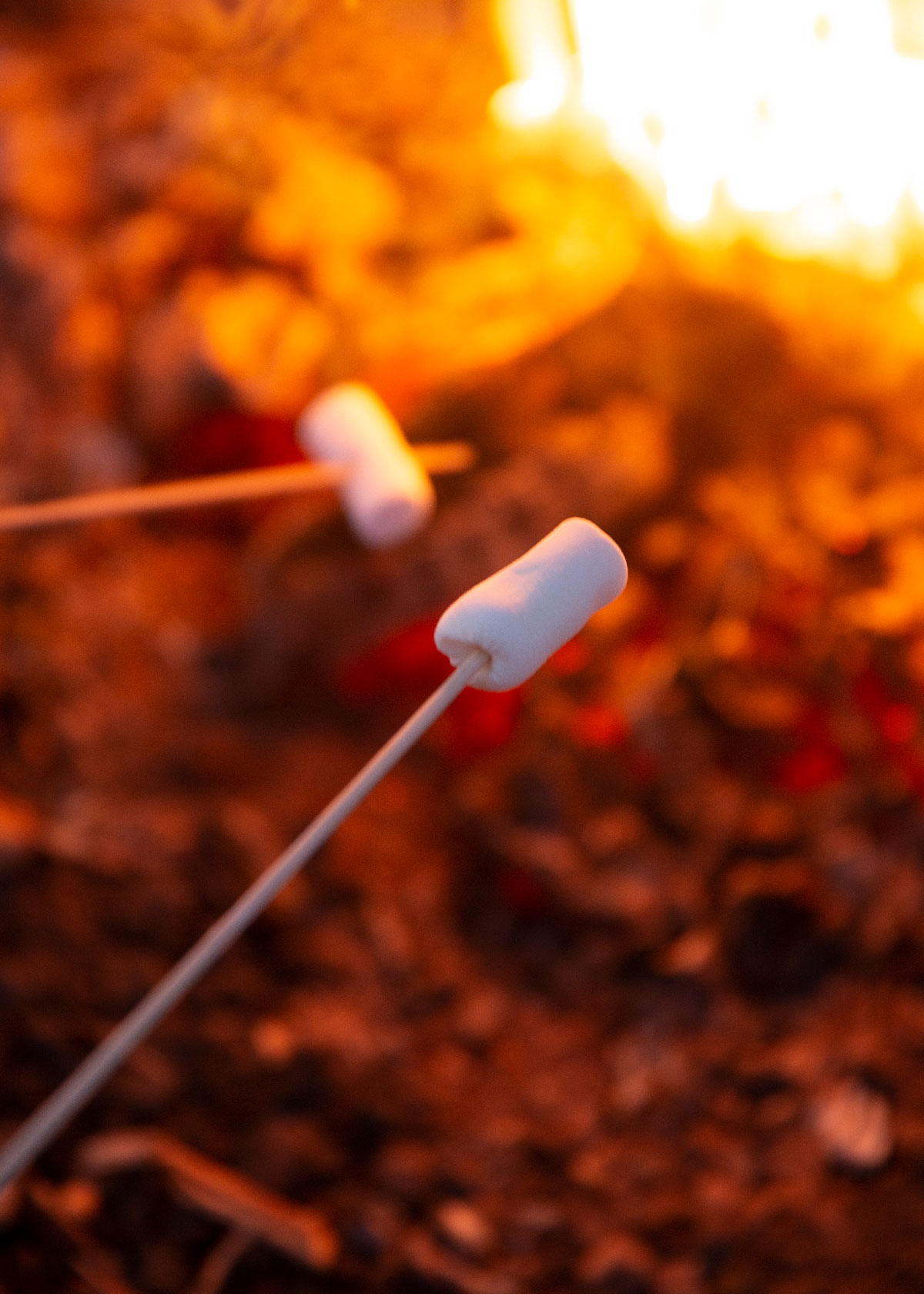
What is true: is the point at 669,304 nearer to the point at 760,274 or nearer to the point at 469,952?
the point at 760,274

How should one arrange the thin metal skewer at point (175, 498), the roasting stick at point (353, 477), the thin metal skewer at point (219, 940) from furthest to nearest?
1. the roasting stick at point (353, 477)
2. the thin metal skewer at point (175, 498)
3. the thin metal skewer at point (219, 940)

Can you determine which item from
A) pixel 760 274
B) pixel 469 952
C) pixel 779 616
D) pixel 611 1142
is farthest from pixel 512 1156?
pixel 760 274

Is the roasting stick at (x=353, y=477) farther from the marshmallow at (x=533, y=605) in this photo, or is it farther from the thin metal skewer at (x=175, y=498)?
the marshmallow at (x=533, y=605)

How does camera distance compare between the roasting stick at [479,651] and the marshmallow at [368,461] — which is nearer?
the roasting stick at [479,651]

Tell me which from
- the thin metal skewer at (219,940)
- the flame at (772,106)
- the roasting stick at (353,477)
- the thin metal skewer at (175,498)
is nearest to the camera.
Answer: the thin metal skewer at (219,940)

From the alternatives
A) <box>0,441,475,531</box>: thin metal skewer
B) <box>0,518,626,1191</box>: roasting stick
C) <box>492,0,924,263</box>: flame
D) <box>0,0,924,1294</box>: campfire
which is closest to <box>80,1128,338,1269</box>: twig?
<box>0,0,924,1294</box>: campfire

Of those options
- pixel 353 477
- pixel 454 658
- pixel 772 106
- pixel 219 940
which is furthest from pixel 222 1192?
→ pixel 772 106

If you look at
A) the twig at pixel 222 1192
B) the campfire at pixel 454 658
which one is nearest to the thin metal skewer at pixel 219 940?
the campfire at pixel 454 658
